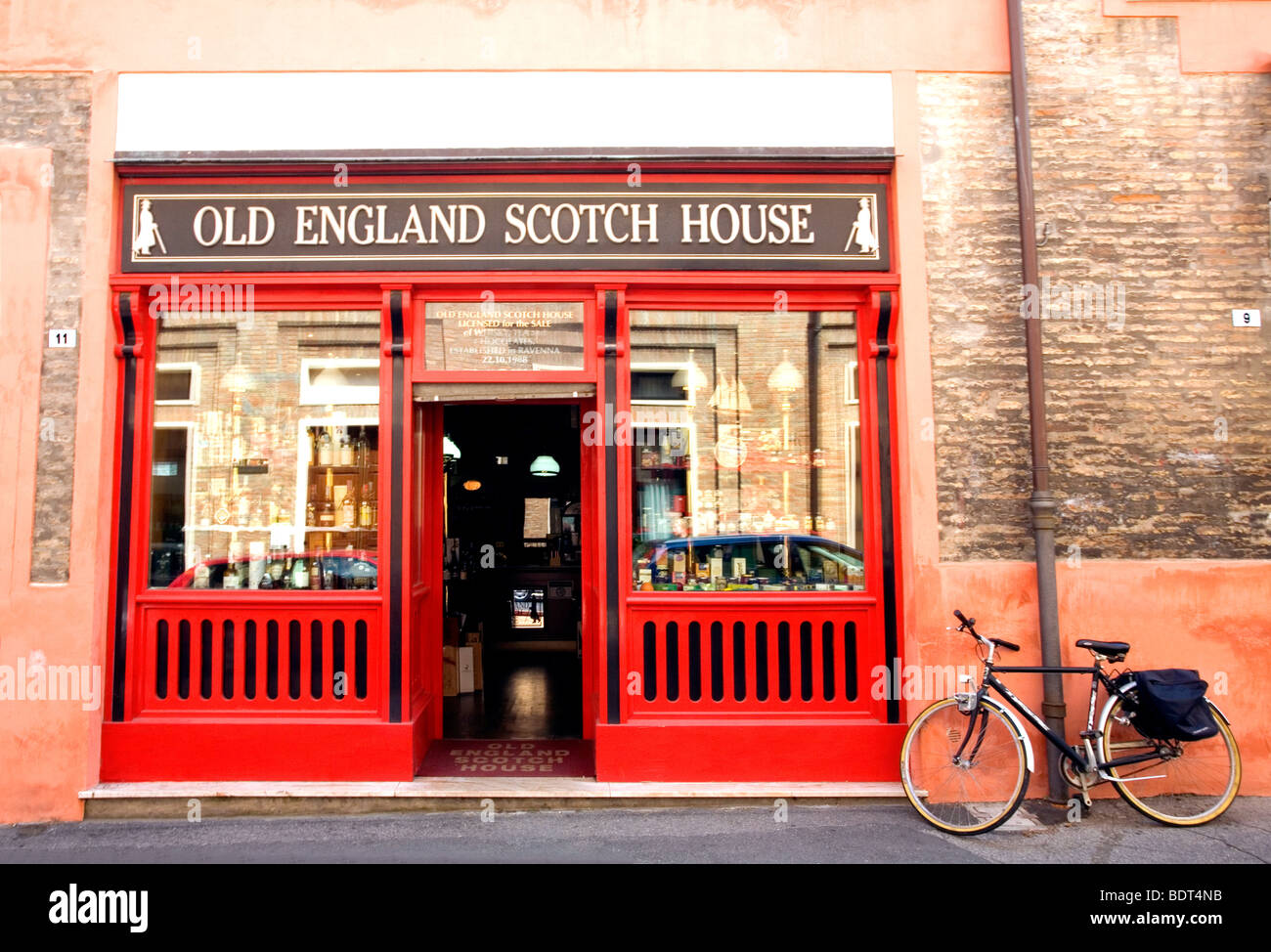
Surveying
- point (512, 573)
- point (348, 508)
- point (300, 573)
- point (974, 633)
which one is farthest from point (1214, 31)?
point (512, 573)

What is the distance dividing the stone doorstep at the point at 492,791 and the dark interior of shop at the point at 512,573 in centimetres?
129

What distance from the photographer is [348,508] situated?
6070mm

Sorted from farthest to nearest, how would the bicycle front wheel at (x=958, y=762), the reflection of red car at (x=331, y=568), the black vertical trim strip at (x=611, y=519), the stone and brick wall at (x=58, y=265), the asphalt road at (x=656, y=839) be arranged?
the reflection of red car at (x=331, y=568) < the black vertical trim strip at (x=611, y=519) < the stone and brick wall at (x=58, y=265) < the bicycle front wheel at (x=958, y=762) < the asphalt road at (x=656, y=839)

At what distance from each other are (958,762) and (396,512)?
4.21m

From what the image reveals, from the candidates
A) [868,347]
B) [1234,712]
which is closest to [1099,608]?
[1234,712]

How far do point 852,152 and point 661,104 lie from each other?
4.71 ft

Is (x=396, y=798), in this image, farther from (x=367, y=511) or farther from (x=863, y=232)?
(x=863, y=232)

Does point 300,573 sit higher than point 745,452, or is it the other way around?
point 745,452

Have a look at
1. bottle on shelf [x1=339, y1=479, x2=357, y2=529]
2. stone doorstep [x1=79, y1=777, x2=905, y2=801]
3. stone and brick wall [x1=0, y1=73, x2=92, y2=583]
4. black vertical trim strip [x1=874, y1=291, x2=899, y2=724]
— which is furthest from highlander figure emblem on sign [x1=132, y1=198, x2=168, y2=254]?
black vertical trim strip [x1=874, y1=291, x2=899, y2=724]

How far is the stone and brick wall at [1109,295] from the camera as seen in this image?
5.70 m

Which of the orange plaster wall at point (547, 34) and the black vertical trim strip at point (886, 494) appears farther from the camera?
the orange plaster wall at point (547, 34)

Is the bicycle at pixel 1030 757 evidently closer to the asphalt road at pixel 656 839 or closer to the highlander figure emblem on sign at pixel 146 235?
the asphalt road at pixel 656 839

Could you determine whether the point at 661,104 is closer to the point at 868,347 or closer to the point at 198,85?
the point at 868,347

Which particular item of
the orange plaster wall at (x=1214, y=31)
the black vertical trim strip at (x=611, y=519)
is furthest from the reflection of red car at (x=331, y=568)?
the orange plaster wall at (x=1214, y=31)
